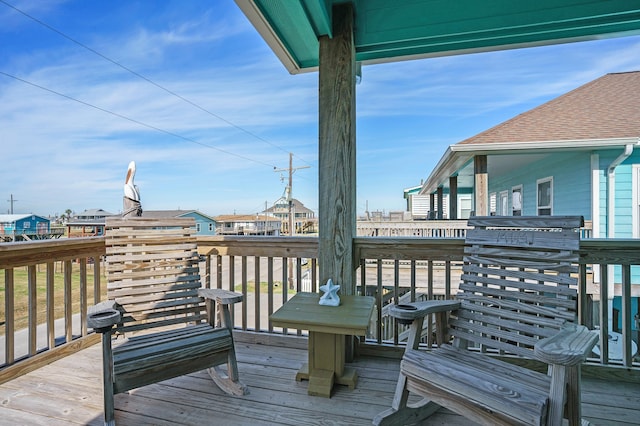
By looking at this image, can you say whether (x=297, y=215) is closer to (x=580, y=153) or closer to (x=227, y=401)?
(x=580, y=153)

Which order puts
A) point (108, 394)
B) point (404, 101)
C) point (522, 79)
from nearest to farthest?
point (108, 394), point (522, 79), point (404, 101)

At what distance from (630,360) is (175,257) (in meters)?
3.19

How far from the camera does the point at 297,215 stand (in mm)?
31734

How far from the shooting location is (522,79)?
23.2ft

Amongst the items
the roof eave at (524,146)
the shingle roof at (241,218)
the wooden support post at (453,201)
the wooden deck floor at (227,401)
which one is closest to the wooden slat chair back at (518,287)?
the wooden deck floor at (227,401)

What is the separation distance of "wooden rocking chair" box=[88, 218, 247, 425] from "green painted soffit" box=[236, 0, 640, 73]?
1642 mm

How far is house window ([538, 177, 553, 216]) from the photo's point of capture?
272 inches

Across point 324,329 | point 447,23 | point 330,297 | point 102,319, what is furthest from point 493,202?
point 102,319

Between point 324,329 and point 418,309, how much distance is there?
20.7 inches

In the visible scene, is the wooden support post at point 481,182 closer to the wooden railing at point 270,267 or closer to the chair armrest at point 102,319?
the wooden railing at point 270,267

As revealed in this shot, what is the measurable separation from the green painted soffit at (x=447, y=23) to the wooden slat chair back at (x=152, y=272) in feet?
5.49

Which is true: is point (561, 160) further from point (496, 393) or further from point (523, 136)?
point (496, 393)

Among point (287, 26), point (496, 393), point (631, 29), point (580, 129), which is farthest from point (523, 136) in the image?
point (496, 393)

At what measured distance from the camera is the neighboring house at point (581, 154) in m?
5.49
